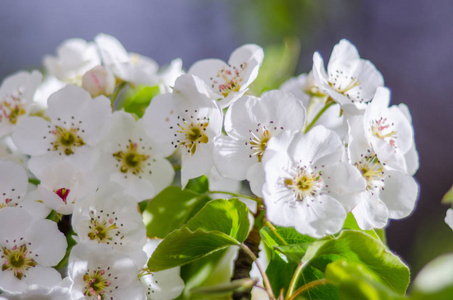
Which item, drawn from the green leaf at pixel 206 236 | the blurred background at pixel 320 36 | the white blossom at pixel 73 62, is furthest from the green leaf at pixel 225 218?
the blurred background at pixel 320 36

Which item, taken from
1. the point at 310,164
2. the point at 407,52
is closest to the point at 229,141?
the point at 310,164

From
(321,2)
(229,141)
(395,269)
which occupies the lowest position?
(321,2)

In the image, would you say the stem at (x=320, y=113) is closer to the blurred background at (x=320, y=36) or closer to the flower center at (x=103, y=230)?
the flower center at (x=103, y=230)

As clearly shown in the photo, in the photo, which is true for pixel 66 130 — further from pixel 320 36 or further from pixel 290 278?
pixel 320 36

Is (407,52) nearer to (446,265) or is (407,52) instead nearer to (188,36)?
(188,36)

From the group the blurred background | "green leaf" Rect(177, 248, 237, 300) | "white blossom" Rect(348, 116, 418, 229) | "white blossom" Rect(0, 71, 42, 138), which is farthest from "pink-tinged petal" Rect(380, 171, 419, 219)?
the blurred background

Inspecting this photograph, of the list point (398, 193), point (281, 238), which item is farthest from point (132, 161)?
point (398, 193)
